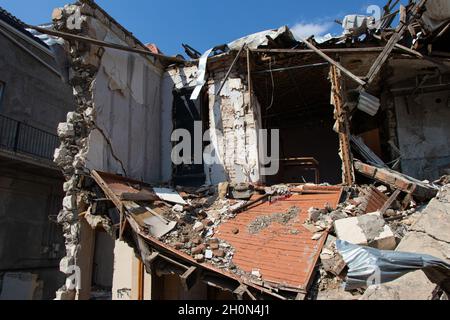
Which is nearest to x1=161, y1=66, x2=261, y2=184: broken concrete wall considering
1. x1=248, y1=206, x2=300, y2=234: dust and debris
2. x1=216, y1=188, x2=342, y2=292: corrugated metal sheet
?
x1=216, y1=188, x2=342, y2=292: corrugated metal sheet

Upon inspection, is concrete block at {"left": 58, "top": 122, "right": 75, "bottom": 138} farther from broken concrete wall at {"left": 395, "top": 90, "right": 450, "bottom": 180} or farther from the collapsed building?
broken concrete wall at {"left": 395, "top": 90, "right": 450, "bottom": 180}

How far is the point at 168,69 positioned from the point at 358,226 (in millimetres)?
6887

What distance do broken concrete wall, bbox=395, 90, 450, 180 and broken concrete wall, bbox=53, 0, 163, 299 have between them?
7469 millimetres

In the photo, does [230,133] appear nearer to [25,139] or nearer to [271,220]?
[271,220]

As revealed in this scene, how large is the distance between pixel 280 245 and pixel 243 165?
10.3 feet

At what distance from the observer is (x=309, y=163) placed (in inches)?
311

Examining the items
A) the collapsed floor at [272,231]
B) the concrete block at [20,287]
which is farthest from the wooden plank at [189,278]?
the concrete block at [20,287]

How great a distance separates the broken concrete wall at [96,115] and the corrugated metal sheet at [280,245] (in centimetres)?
319

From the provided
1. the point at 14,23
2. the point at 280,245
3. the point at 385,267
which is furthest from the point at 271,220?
the point at 14,23

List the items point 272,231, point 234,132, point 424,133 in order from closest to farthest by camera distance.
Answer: point 272,231, point 234,132, point 424,133

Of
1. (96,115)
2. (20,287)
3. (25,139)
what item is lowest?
(20,287)

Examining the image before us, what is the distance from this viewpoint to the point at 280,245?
4891mm
